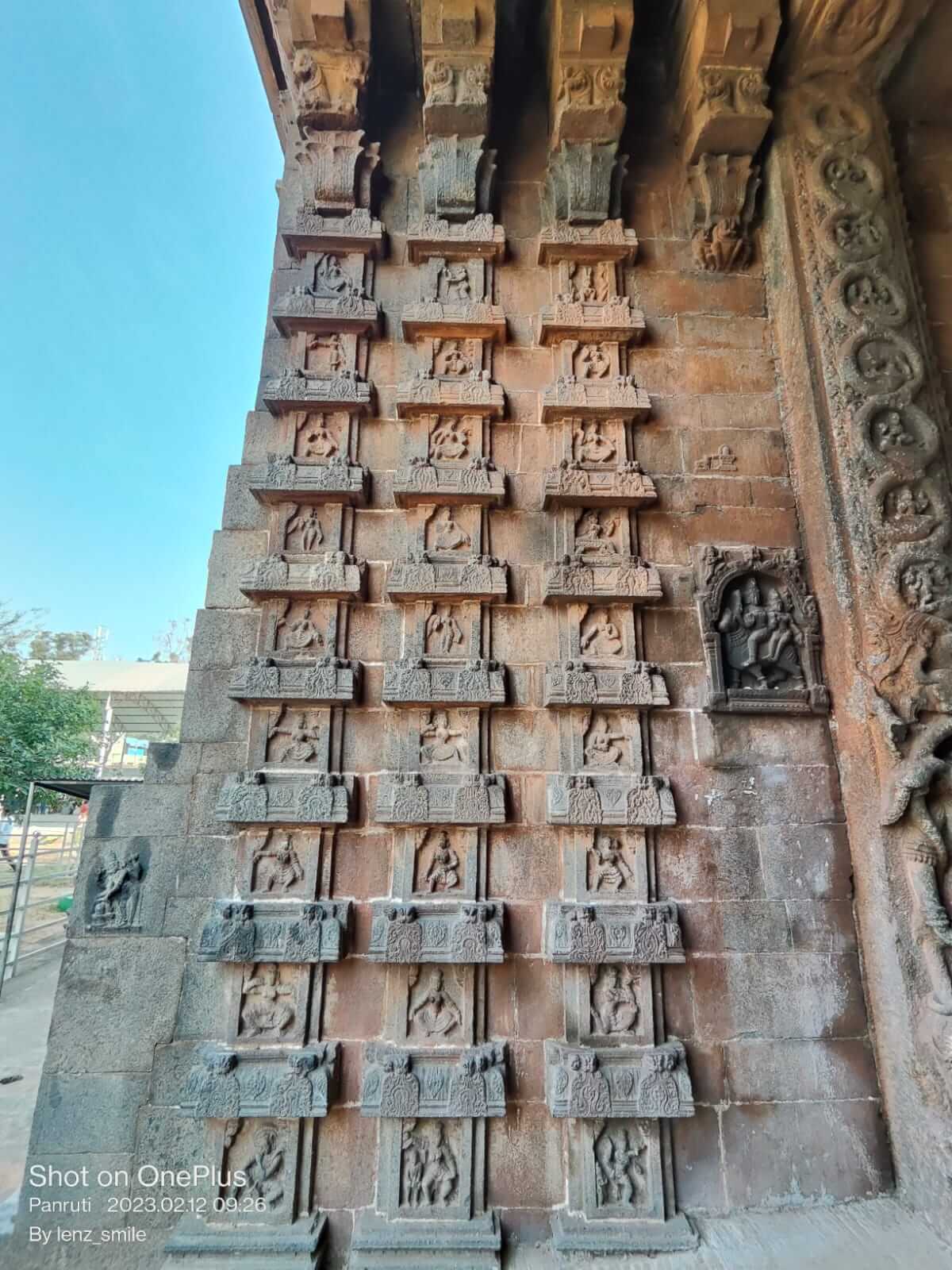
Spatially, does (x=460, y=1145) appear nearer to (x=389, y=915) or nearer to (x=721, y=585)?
(x=389, y=915)

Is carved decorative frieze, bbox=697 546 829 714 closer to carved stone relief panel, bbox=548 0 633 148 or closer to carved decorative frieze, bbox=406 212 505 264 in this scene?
carved decorative frieze, bbox=406 212 505 264

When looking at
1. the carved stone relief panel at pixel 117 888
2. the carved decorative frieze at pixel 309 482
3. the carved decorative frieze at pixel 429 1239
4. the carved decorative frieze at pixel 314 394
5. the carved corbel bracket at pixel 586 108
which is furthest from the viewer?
the carved corbel bracket at pixel 586 108

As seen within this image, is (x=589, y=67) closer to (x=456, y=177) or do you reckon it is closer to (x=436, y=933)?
(x=456, y=177)

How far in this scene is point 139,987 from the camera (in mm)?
3283

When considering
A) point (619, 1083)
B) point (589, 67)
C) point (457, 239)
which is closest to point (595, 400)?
point (457, 239)

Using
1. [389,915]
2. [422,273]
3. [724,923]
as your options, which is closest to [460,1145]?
[389,915]

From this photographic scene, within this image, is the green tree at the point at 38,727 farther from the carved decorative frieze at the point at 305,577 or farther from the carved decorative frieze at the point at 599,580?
the carved decorative frieze at the point at 599,580

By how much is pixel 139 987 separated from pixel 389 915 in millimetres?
1419

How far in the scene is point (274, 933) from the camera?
325cm

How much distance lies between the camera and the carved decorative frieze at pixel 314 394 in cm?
406

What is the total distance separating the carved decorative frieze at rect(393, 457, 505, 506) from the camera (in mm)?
3904

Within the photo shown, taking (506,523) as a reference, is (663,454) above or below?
above

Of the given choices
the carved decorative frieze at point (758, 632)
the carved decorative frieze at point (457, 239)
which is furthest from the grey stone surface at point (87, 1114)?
the carved decorative frieze at point (457, 239)

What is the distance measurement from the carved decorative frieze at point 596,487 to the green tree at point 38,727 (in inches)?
585
